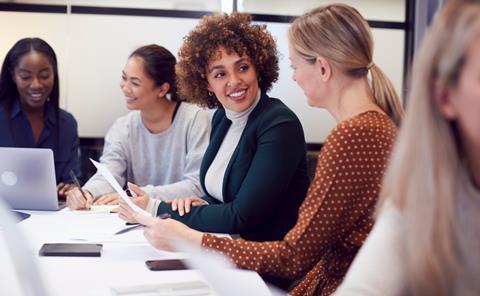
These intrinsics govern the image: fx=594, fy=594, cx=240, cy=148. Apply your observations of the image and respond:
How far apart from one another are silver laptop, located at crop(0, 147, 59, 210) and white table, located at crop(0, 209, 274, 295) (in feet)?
0.28

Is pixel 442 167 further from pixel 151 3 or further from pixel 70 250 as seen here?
pixel 151 3

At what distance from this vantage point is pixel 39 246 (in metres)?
1.74

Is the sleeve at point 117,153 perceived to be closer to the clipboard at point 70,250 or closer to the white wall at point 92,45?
the white wall at point 92,45

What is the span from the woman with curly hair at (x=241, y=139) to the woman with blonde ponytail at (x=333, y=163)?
0.98ft

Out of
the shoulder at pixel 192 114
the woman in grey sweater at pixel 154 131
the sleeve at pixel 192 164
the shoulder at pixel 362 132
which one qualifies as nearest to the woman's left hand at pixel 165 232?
the shoulder at pixel 362 132

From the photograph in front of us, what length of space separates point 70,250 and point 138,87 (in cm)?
155

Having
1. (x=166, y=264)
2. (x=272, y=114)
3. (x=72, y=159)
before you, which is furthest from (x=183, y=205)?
(x=72, y=159)

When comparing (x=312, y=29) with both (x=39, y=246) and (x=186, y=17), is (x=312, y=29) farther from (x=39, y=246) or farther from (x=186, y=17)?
(x=186, y=17)

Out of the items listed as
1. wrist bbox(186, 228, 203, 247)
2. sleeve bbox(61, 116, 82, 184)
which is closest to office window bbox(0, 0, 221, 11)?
sleeve bbox(61, 116, 82, 184)

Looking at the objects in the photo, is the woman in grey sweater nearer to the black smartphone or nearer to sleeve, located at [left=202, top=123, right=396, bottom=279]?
the black smartphone

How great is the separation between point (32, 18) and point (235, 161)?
228 cm

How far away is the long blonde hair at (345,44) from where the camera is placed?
4.82 feet

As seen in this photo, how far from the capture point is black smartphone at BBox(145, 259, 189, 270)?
4.89ft

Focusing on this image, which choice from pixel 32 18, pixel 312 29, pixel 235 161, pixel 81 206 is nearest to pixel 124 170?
pixel 81 206
